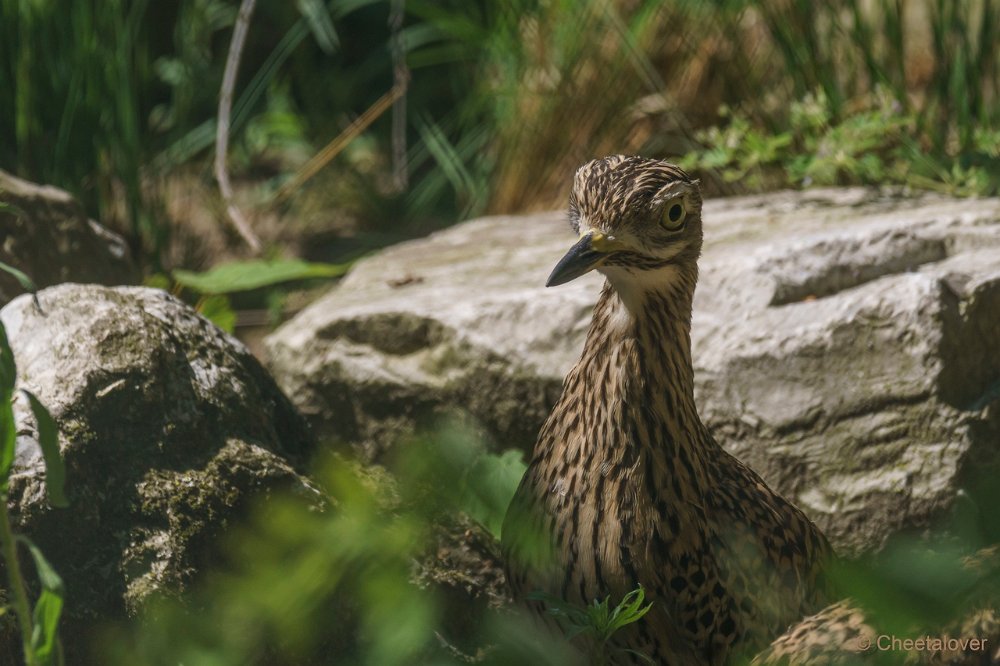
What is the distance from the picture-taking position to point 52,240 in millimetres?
4227

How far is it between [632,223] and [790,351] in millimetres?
1102

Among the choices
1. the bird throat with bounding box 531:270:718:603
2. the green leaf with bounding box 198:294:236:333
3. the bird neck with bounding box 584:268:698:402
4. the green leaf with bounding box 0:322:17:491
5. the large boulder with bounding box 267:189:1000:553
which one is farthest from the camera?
the green leaf with bounding box 198:294:236:333

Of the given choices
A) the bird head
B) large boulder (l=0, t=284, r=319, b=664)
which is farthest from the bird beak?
large boulder (l=0, t=284, r=319, b=664)

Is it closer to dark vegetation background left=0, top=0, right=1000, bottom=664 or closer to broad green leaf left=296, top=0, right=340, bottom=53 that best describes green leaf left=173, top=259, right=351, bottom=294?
dark vegetation background left=0, top=0, right=1000, bottom=664

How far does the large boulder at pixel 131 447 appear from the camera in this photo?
284 cm

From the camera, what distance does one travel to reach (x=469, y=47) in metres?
6.48

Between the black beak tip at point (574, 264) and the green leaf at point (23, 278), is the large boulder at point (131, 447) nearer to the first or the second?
the green leaf at point (23, 278)

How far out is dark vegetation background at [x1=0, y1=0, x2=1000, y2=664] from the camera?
4.94 meters

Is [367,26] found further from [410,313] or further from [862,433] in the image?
[862,433]

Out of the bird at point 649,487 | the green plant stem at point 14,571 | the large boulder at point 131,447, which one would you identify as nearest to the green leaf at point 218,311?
the large boulder at point 131,447

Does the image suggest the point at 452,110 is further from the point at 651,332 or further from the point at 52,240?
the point at 651,332

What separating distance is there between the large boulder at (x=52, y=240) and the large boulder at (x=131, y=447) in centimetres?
90

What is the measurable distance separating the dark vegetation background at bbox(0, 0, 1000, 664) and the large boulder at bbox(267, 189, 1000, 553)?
0.49 meters

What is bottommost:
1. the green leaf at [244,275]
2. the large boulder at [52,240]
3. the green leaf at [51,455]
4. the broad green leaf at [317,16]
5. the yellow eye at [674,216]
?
the green leaf at [244,275]
